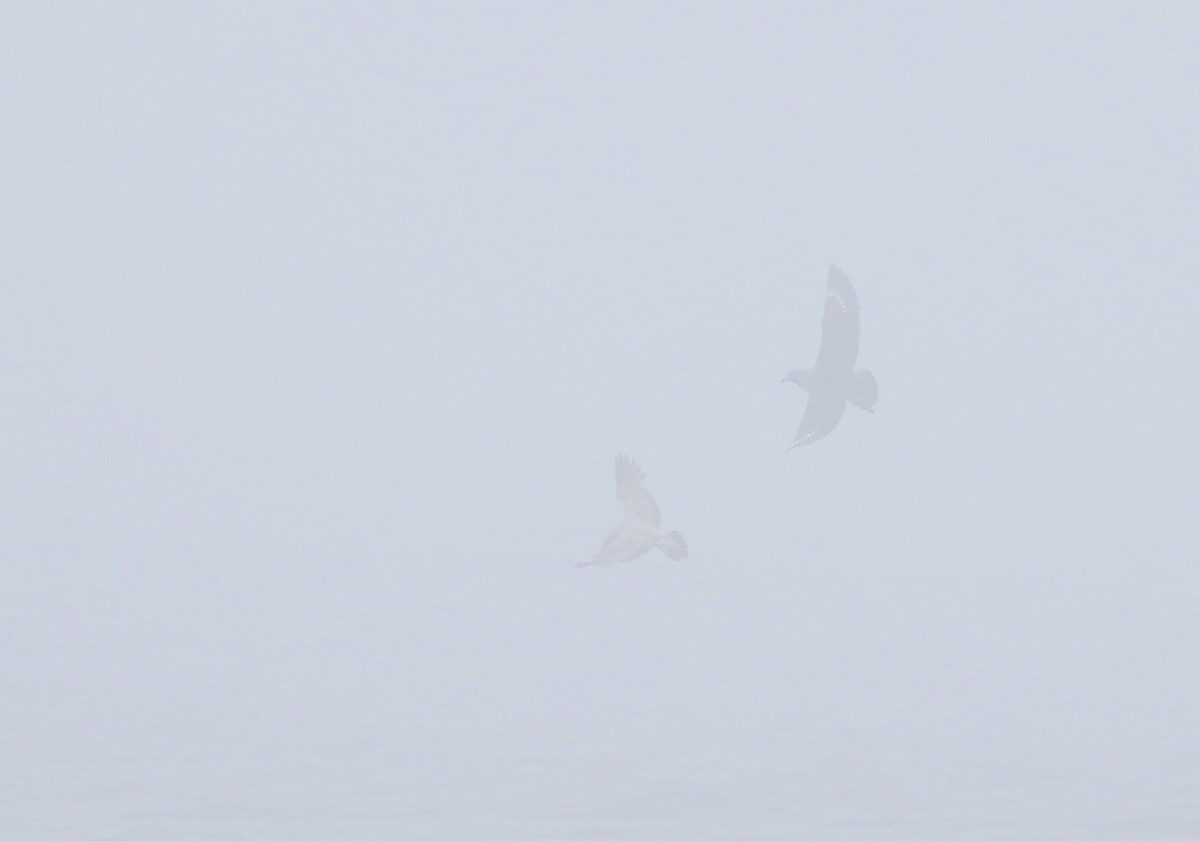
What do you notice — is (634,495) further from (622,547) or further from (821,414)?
(821,414)

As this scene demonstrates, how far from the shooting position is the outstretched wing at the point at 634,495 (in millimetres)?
22984

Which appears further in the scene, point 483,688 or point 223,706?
point 483,688

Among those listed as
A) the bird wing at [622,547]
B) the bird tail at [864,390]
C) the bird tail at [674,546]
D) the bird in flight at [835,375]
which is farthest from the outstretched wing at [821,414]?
the bird tail at [674,546]

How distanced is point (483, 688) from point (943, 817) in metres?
24.7

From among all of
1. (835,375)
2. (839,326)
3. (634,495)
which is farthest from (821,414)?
(634,495)

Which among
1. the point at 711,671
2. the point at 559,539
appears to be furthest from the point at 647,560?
the point at 711,671

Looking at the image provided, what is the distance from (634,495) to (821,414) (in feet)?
8.02

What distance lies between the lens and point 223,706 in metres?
58.5

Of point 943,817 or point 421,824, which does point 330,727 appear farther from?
point 943,817

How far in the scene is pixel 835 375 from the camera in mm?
23922

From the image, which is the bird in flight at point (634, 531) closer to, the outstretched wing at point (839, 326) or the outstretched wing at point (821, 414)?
the outstretched wing at point (821, 414)

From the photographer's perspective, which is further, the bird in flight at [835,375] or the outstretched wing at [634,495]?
the bird in flight at [835,375]

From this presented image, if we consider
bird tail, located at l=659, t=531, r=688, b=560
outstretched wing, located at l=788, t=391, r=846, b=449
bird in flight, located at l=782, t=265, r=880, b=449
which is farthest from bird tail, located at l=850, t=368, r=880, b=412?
bird tail, located at l=659, t=531, r=688, b=560

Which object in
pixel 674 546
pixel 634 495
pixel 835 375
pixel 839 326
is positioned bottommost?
pixel 674 546
